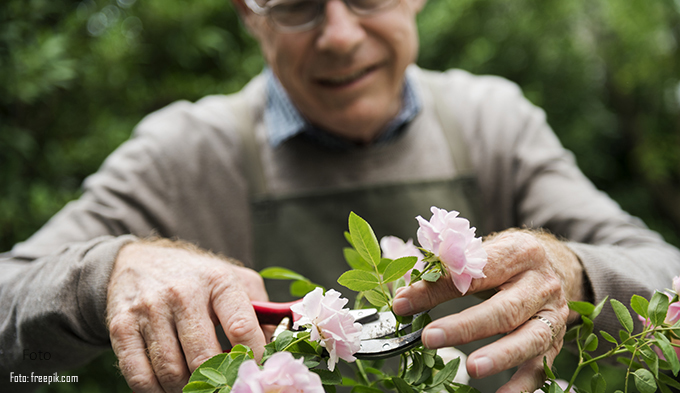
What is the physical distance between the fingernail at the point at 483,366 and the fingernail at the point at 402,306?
105 millimetres

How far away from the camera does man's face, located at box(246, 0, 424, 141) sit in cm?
145

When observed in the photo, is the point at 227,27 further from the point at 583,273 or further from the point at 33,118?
the point at 583,273

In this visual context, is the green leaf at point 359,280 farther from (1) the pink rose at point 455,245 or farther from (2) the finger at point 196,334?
(2) the finger at point 196,334

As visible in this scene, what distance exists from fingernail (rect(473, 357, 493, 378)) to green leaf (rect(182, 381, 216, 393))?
1.06 feet

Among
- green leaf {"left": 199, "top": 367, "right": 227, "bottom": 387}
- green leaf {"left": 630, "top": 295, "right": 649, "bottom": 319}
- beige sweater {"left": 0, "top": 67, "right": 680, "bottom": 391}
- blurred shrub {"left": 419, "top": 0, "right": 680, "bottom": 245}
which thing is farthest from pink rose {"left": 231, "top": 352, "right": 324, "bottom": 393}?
blurred shrub {"left": 419, "top": 0, "right": 680, "bottom": 245}

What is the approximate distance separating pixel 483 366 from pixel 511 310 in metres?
0.10

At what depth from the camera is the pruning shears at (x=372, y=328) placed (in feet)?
2.10

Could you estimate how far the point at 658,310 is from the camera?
2.05 ft

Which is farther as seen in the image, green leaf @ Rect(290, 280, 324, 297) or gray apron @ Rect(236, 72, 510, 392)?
gray apron @ Rect(236, 72, 510, 392)

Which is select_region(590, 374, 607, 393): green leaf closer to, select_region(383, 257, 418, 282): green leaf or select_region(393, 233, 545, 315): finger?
select_region(393, 233, 545, 315): finger

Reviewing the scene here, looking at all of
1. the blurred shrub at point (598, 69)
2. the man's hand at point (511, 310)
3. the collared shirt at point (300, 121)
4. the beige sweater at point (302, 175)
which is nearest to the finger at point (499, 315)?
the man's hand at point (511, 310)

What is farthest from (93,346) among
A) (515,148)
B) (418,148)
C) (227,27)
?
(227,27)

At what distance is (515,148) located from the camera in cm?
183

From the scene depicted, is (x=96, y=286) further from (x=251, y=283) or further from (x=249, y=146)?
(x=249, y=146)
